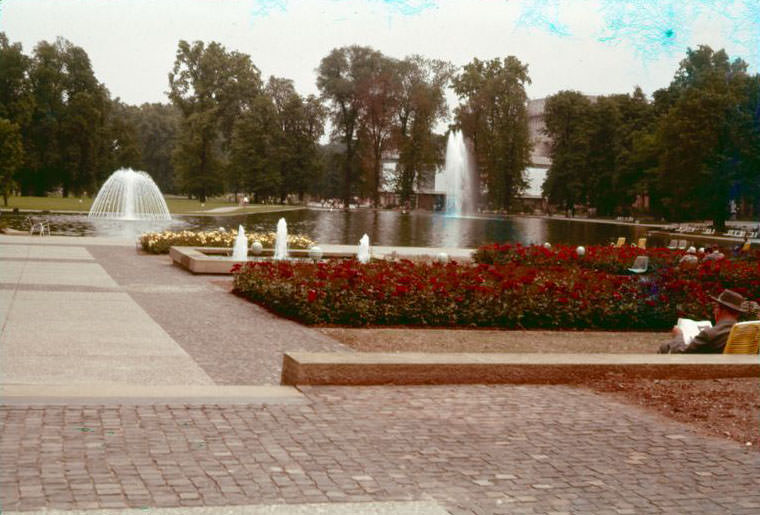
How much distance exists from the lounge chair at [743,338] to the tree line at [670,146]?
1257 inches

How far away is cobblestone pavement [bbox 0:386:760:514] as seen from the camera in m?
4.23

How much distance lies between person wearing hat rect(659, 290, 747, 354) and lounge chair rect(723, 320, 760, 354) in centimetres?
8

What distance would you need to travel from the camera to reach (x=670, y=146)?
6512cm

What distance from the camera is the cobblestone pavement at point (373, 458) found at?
167 inches

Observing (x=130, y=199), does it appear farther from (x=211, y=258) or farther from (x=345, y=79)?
(x=211, y=258)

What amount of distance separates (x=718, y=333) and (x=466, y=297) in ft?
14.8

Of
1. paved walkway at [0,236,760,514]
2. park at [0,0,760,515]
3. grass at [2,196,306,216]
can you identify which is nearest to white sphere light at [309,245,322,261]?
park at [0,0,760,515]

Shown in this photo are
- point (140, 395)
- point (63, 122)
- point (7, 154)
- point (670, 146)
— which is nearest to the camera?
point (140, 395)

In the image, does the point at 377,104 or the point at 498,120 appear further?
the point at 498,120

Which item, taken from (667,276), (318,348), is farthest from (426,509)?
(667,276)

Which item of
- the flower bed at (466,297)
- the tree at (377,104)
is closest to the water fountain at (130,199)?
the tree at (377,104)

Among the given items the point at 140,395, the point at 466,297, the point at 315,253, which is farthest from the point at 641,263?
the point at 140,395

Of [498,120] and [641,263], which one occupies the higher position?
[498,120]

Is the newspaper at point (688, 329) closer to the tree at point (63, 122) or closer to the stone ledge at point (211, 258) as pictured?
the stone ledge at point (211, 258)
